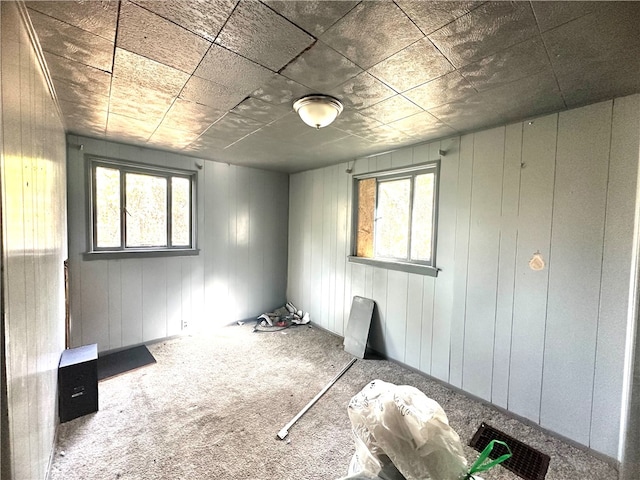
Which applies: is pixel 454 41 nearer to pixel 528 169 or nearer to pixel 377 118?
pixel 377 118

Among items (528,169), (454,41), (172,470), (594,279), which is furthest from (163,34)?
(594,279)

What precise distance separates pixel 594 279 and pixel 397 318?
170cm

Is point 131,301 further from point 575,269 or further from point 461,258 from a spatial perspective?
point 575,269

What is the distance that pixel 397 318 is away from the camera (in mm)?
3035

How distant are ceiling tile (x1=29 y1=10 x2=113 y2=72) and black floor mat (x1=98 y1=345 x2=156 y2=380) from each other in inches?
106

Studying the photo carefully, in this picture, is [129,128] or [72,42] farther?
[129,128]

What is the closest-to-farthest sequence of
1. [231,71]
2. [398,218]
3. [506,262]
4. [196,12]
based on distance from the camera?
1. [196,12]
2. [231,71]
3. [506,262]
4. [398,218]

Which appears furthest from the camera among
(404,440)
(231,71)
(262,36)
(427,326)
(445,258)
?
(427,326)

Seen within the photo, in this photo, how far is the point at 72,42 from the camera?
52.7 inches

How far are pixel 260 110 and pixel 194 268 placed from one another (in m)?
2.49

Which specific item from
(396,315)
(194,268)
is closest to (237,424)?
(396,315)

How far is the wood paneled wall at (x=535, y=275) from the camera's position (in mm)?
1728

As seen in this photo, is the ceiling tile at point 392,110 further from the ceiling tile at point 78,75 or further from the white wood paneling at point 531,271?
the ceiling tile at point 78,75

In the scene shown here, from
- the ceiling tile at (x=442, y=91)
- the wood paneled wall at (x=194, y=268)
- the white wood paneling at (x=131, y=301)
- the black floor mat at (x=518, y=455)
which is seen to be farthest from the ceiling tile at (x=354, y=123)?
the white wood paneling at (x=131, y=301)
